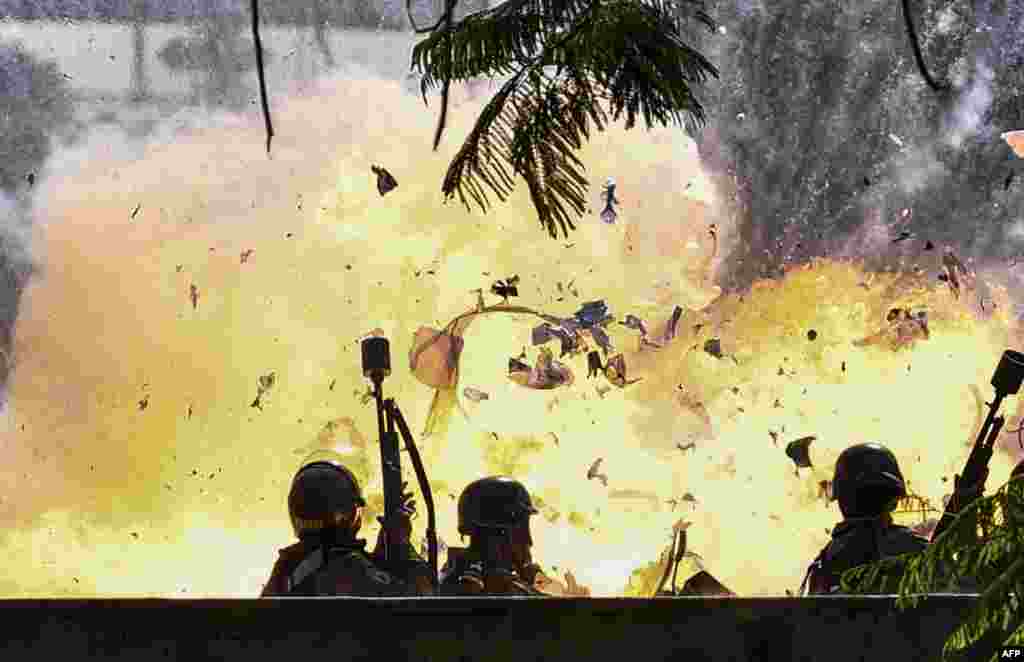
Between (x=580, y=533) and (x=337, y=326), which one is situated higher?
(x=337, y=326)

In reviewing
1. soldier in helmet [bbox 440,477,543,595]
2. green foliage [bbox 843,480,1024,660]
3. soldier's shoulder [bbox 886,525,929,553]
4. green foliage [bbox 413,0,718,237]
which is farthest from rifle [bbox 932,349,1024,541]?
green foliage [bbox 843,480,1024,660]

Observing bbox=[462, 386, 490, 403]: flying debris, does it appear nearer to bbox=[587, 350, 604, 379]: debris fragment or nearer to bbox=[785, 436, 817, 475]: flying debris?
bbox=[587, 350, 604, 379]: debris fragment

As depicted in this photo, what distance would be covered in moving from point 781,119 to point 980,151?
1249mm

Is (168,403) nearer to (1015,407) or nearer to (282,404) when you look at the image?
(282,404)

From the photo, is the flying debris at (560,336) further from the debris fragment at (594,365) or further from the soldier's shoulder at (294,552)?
the soldier's shoulder at (294,552)

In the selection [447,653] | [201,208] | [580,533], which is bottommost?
[447,653]

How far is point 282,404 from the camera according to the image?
13016 mm

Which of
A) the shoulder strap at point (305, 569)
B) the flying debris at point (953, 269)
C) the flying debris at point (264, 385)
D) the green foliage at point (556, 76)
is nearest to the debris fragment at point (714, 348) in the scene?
the flying debris at point (953, 269)

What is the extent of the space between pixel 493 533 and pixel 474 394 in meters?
3.29

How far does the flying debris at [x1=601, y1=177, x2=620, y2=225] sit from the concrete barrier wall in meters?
7.13

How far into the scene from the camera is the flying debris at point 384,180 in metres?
13.2

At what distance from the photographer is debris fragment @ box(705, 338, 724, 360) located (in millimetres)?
13172

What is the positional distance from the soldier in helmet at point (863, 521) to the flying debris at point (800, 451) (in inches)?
119

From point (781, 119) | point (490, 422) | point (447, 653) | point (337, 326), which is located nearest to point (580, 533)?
point (490, 422)
